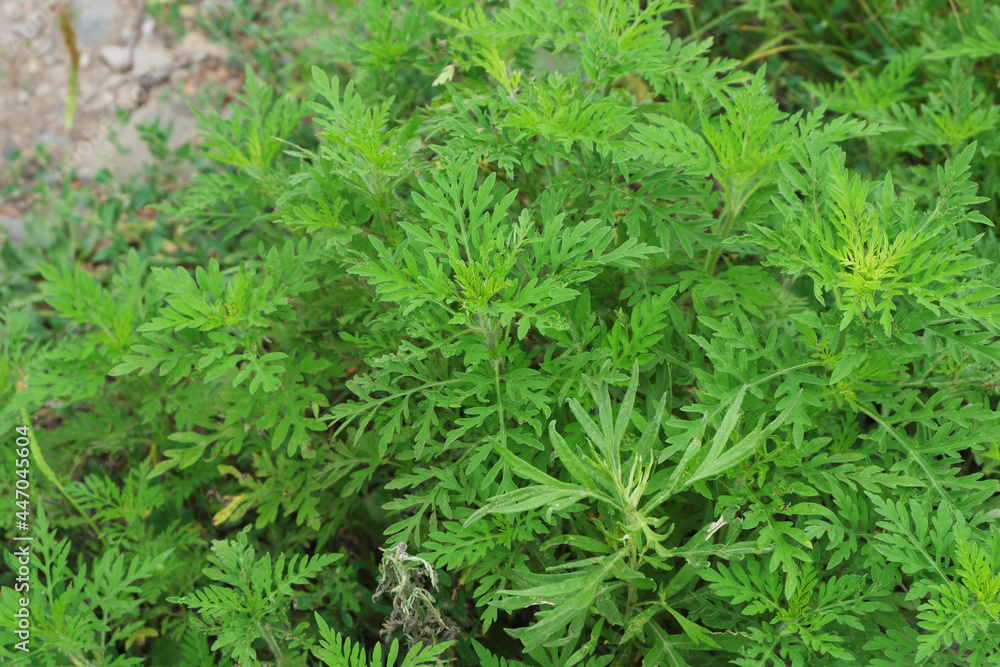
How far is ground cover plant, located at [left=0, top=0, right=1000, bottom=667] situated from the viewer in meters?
2.01

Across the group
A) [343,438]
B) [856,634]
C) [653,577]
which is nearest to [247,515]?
[343,438]

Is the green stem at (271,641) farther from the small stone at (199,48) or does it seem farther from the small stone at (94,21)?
the small stone at (94,21)

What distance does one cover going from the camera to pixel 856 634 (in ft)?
7.19

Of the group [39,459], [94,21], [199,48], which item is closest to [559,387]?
[39,459]

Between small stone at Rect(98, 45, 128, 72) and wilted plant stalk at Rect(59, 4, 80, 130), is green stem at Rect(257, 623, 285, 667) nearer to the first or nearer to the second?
wilted plant stalk at Rect(59, 4, 80, 130)

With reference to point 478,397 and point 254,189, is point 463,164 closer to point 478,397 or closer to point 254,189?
point 478,397

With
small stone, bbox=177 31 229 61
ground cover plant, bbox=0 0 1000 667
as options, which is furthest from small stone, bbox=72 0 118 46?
ground cover plant, bbox=0 0 1000 667

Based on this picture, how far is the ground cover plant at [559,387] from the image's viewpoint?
2.01 m

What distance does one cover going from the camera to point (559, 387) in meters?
2.26

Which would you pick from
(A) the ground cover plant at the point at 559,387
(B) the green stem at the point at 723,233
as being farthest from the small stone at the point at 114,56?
(B) the green stem at the point at 723,233

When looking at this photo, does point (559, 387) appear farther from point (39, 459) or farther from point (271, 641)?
point (39, 459)

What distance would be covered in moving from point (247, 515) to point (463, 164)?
180 cm

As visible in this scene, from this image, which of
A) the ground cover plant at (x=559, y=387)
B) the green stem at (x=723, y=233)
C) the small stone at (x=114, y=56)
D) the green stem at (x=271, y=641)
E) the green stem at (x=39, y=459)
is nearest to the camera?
the ground cover plant at (x=559, y=387)

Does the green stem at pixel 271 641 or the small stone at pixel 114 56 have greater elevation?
the small stone at pixel 114 56
